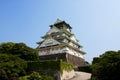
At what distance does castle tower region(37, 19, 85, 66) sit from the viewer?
48500 mm

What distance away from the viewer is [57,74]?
2914 cm

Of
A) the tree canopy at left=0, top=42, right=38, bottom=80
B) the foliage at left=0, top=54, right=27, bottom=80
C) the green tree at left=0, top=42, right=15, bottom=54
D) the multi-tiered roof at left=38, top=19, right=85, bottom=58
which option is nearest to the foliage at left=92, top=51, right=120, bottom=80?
the foliage at left=0, top=54, right=27, bottom=80

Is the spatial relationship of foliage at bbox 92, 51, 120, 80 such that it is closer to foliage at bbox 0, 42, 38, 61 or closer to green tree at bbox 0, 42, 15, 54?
foliage at bbox 0, 42, 38, 61

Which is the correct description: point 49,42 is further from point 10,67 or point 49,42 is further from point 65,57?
point 10,67

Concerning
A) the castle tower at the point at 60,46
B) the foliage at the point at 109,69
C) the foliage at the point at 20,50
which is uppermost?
the castle tower at the point at 60,46

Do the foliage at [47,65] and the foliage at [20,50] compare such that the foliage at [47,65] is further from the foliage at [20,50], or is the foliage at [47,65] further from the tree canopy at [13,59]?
the foliage at [20,50]

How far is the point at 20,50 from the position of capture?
34.1 m

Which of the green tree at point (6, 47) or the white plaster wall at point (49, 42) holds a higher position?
the white plaster wall at point (49, 42)

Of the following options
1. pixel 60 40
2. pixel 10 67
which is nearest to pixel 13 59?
pixel 10 67

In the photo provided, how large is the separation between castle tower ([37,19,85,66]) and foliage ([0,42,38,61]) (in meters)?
13.6

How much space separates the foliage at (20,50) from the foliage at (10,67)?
4.51 metres

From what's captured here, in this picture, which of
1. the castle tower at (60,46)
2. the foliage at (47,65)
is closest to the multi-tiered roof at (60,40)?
the castle tower at (60,46)

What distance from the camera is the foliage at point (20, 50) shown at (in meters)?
34.0

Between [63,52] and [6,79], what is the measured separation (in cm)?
2355
